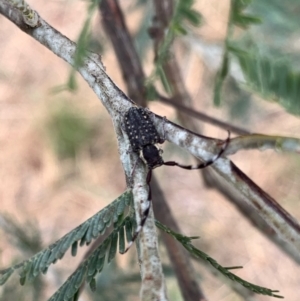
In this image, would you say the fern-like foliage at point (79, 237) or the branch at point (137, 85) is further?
the branch at point (137, 85)

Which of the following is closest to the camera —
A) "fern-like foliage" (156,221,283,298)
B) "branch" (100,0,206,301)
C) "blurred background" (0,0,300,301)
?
"fern-like foliage" (156,221,283,298)

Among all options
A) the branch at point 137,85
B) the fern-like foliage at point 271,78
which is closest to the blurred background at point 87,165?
the branch at point 137,85

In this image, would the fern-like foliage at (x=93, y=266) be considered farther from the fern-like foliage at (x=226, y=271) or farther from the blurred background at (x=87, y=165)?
the blurred background at (x=87, y=165)

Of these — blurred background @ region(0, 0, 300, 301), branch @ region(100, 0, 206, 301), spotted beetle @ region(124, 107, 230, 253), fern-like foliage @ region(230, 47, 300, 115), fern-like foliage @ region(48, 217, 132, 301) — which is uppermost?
blurred background @ region(0, 0, 300, 301)

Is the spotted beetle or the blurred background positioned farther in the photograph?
the blurred background

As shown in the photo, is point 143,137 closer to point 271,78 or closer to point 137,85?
point 271,78

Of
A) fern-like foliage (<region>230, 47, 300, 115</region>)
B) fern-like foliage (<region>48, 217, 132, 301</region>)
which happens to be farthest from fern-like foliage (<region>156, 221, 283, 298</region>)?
fern-like foliage (<region>230, 47, 300, 115</region>)

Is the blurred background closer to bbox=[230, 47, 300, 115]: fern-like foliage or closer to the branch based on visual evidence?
the branch

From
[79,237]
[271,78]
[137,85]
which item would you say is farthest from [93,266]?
[137,85]

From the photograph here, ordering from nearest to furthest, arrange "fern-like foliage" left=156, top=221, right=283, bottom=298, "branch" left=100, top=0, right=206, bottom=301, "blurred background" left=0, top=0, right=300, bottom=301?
"fern-like foliage" left=156, top=221, right=283, bottom=298 < "branch" left=100, top=0, right=206, bottom=301 < "blurred background" left=0, top=0, right=300, bottom=301
